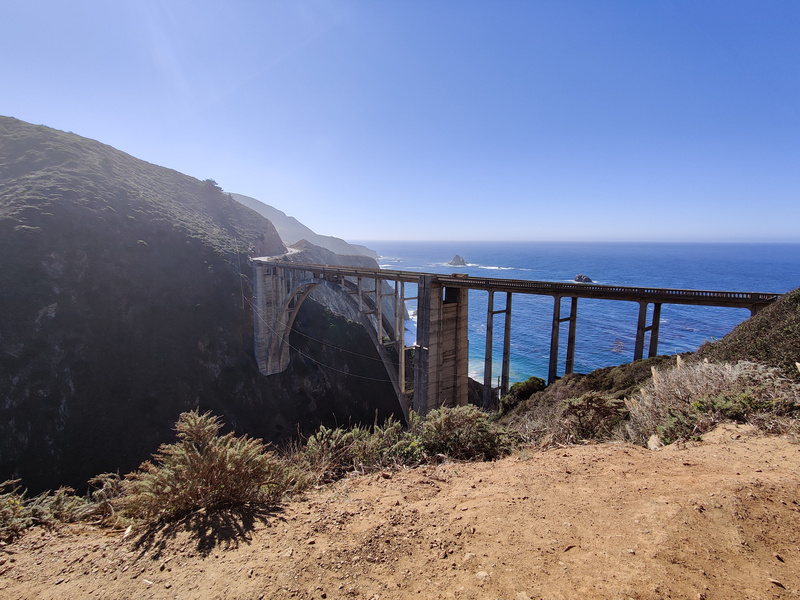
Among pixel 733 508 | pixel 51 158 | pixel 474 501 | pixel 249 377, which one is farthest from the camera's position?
pixel 51 158

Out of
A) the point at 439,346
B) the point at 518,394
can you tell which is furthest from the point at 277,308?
the point at 518,394

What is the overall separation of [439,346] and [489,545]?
1642cm

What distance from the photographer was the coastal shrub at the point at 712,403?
607 cm

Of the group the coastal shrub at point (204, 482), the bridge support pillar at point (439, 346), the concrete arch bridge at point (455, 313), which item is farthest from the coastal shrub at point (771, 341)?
the bridge support pillar at point (439, 346)

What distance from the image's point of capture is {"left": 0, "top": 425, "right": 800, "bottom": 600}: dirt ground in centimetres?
296

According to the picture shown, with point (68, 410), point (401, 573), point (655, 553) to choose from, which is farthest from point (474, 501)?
point (68, 410)

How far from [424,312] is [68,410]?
86.5 ft

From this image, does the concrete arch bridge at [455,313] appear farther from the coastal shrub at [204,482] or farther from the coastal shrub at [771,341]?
the coastal shrub at [204,482]

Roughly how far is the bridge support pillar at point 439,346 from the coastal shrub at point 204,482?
14.5 m

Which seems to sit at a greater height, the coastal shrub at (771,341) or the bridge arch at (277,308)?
the coastal shrub at (771,341)

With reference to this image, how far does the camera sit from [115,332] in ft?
98.3

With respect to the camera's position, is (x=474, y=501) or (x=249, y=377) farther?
(x=249, y=377)

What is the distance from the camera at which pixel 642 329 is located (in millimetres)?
15180

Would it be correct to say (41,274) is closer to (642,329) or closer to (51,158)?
(51,158)
